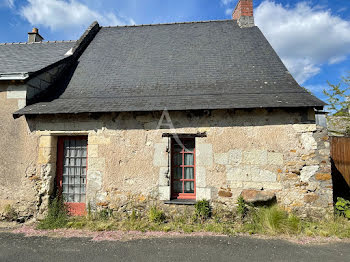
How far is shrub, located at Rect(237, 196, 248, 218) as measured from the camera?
462 centimetres

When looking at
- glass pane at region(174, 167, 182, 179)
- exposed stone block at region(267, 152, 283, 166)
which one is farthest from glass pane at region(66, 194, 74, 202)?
exposed stone block at region(267, 152, 283, 166)

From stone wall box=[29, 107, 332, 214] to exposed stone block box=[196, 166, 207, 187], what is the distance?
15 millimetres

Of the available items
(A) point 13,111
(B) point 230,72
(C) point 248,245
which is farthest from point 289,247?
(A) point 13,111

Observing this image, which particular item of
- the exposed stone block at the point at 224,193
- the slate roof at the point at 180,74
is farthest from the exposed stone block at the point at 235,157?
the slate roof at the point at 180,74

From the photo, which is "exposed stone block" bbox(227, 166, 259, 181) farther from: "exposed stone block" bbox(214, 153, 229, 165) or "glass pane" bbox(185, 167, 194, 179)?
"glass pane" bbox(185, 167, 194, 179)

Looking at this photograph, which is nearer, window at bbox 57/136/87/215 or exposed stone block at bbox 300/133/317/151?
exposed stone block at bbox 300/133/317/151

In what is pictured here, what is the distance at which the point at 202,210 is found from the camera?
4672mm

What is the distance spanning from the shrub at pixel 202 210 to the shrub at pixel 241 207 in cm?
61

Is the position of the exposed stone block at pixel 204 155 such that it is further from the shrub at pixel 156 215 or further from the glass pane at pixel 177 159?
the shrub at pixel 156 215

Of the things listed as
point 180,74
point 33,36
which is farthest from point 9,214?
point 33,36

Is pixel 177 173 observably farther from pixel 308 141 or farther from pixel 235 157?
pixel 308 141

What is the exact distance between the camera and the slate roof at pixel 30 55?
5645 millimetres

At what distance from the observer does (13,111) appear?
17.0 ft

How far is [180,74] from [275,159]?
313 centimetres
